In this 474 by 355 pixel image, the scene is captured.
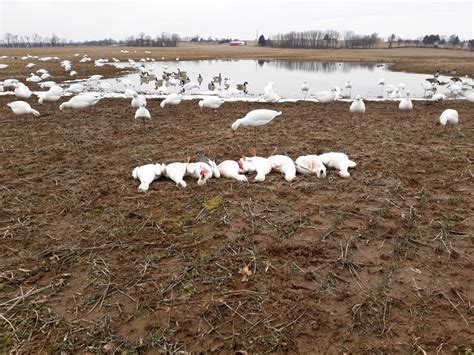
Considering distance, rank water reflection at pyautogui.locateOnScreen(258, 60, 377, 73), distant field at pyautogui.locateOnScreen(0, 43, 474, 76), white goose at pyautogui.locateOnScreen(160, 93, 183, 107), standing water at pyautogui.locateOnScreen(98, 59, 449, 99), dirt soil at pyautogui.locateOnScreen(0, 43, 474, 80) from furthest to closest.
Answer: distant field at pyautogui.locateOnScreen(0, 43, 474, 76) < water reflection at pyautogui.locateOnScreen(258, 60, 377, 73) < dirt soil at pyautogui.locateOnScreen(0, 43, 474, 80) < standing water at pyautogui.locateOnScreen(98, 59, 449, 99) < white goose at pyautogui.locateOnScreen(160, 93, 183, 107)

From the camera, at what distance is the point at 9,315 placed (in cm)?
375

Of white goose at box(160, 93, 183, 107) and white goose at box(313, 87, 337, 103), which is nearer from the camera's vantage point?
white goose at box(160, 93, 183, 107)

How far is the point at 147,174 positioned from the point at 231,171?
5.18 feet

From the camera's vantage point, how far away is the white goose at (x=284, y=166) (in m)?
7.22

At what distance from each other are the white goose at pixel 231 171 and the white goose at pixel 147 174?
1.14m

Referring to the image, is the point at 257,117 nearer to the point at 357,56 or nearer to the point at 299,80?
the point at 299,80

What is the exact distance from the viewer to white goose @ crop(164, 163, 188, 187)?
6.88 metres

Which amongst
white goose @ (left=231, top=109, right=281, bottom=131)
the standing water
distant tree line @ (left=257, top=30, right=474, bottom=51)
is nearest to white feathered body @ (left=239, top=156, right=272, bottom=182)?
white goose @ (left=231, top=109, right=281, bottom=131)

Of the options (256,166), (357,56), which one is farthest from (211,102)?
(357,56)

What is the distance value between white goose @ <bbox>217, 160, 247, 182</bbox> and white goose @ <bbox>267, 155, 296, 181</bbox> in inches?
29.4

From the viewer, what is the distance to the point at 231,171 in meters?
7.19

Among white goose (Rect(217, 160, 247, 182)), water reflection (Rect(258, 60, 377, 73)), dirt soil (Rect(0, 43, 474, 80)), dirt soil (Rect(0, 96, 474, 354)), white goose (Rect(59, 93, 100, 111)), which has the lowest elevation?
dirt soil (Rect(0, 96, 474, 354))

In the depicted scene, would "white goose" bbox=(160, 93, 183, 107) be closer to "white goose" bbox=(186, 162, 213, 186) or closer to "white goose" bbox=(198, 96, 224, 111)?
"white goose" bbox=(198, 96, 224, 111)

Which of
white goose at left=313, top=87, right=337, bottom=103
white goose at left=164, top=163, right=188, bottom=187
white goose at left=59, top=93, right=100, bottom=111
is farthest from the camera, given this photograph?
white goose at left=313, top=87, right=337, bottom=103
